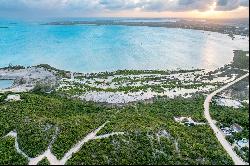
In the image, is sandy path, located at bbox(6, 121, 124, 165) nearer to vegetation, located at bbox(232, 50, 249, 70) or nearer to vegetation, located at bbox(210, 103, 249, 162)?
vegetation, located at bbox(210, 103, 249, 162)

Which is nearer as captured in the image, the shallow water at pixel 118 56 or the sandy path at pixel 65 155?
the sandy path at pixel 65 155

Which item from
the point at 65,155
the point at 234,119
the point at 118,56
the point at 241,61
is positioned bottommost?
the point at 234,119

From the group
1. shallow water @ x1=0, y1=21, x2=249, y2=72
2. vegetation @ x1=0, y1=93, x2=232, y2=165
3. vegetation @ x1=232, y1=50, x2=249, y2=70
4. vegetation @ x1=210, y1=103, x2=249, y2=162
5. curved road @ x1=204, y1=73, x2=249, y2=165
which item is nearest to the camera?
vegetation @ x1=0, y1=93, x2=232, y2=165

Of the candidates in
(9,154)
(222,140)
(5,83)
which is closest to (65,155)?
(9,154)

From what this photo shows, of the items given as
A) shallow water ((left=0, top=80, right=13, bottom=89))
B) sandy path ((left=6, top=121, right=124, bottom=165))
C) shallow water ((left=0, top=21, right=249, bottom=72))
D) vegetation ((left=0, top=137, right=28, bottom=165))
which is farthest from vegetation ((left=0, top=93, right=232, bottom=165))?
shallow water ((left=0, top=21, right=249, bottom=72))

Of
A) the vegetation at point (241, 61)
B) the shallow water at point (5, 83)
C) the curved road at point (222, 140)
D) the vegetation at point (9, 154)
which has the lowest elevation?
the curved road at point (222, 140)

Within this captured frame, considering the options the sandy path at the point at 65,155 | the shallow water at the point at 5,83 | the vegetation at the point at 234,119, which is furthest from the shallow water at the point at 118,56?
the sandy path at the point at 65,155

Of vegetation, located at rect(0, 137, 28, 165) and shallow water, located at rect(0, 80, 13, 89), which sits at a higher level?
shallow water, located at rect(0, 80, 13, 89)

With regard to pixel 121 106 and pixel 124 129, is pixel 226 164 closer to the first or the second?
pixel 124 129

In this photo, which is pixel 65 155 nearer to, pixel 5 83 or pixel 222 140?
pixel 222 140

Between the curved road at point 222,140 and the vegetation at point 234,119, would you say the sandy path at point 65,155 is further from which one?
the vegetation at point 234,119

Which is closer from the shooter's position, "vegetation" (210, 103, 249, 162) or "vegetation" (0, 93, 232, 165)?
"vegetation" (0, 93, 232, 165)
